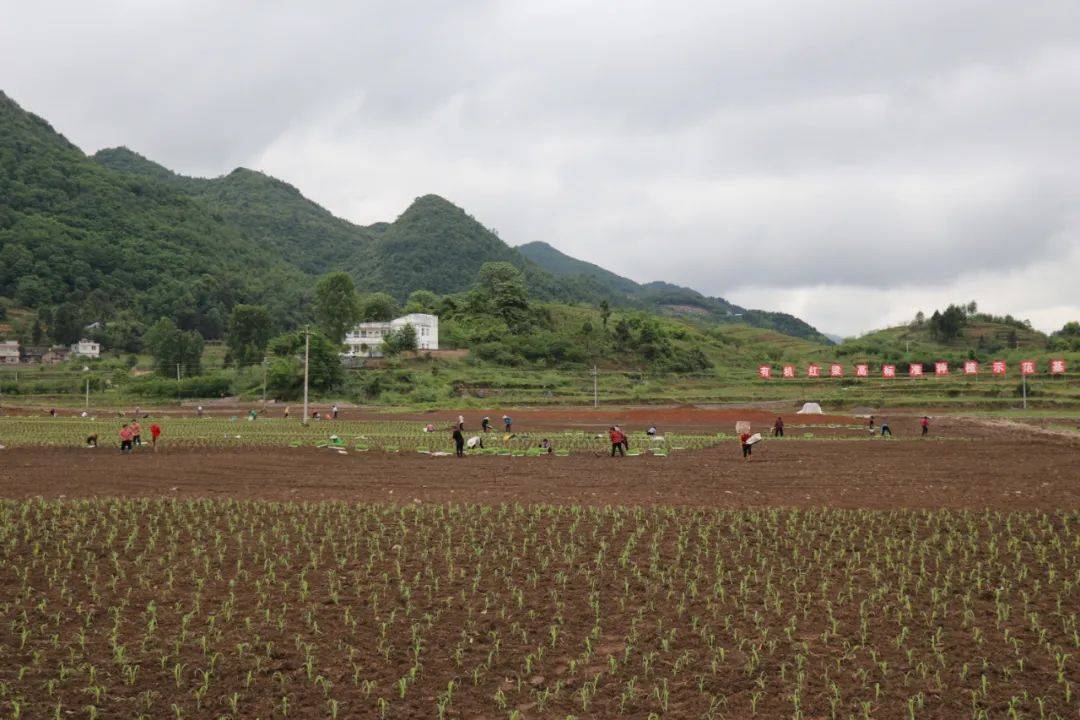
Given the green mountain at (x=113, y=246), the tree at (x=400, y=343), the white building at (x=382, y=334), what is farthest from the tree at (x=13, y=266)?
the tree at (x=400, y=343)

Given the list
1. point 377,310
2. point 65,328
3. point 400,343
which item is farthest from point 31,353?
point 400,343

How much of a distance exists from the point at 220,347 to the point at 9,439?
304ft

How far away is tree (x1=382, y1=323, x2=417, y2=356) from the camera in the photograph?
95.5 metres

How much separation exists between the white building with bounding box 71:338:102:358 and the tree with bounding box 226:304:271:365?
25878mm

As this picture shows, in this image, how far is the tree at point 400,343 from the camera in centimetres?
9550

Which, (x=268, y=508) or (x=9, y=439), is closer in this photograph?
(x=268, y=508)

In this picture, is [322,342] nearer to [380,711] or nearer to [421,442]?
[421,442]

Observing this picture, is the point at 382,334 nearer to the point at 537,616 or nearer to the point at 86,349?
the point at 86,349

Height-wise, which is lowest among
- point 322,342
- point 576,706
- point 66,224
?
point 576,706

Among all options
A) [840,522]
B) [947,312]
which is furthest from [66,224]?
[840,522]

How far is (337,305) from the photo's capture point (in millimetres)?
98938

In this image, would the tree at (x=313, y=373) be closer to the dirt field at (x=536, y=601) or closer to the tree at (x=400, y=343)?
the tree at (x=400, y=343)

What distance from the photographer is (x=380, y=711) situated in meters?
8.55

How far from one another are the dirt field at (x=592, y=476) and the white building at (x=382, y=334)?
239 feet
